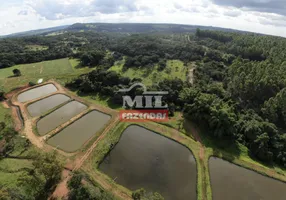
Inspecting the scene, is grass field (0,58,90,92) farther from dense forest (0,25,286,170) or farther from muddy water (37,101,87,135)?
muddy water (37,101,87,135)

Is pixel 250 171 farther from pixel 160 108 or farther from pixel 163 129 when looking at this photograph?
pixel 160 108

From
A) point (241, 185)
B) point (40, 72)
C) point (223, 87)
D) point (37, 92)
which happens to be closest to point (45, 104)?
point (37, 92)

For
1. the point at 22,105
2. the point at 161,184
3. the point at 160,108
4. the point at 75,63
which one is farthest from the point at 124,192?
the point at 75,63

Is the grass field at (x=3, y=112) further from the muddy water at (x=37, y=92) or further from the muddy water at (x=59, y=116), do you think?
the muddy water at (x=59, y=116)

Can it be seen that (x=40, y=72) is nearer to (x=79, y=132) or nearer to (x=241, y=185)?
(x=79, y=132)

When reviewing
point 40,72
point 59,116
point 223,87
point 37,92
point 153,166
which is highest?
point 223,87

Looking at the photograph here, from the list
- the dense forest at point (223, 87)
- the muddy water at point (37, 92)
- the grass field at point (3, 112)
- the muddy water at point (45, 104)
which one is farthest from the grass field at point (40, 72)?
the muddy water at point (45, 104)
